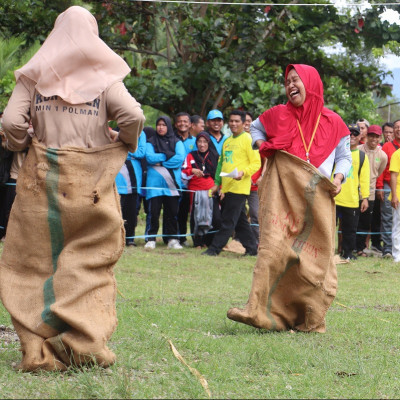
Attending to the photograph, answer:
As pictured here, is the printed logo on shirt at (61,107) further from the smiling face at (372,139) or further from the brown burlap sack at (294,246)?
the smiling face at (372,139)

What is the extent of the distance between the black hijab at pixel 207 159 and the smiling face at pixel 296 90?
6270 mm

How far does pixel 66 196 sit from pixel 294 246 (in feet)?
7.62

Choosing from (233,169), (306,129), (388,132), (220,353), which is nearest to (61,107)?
(220,353)

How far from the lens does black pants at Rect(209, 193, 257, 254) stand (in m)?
12.1

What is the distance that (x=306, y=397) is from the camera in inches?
174

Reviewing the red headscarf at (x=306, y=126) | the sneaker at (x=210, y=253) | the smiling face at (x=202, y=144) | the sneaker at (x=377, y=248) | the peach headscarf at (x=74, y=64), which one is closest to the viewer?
the peach headscarf at (x=74, y=64)

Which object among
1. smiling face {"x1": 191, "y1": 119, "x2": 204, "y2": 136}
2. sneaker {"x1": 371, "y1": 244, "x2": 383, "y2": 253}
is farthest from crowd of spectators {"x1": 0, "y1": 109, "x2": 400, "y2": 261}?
smiling face {"x1": 191, "y1": 119, "x2": 204, "y2": 136}

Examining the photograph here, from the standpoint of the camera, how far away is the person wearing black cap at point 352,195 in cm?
1253

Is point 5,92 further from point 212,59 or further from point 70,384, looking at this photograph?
point 70,384

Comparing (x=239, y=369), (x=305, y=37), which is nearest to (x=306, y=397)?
(x=239, y=369)

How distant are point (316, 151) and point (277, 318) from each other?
4.62ft

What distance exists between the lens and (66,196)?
485cm

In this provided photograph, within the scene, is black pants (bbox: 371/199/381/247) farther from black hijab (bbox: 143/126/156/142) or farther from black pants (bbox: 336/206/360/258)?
black hijab (bbox: 143/126/156/142)

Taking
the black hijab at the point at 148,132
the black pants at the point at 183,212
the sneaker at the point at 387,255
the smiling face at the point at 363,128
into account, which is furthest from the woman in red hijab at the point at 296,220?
the smiling face at the point at 363,128
